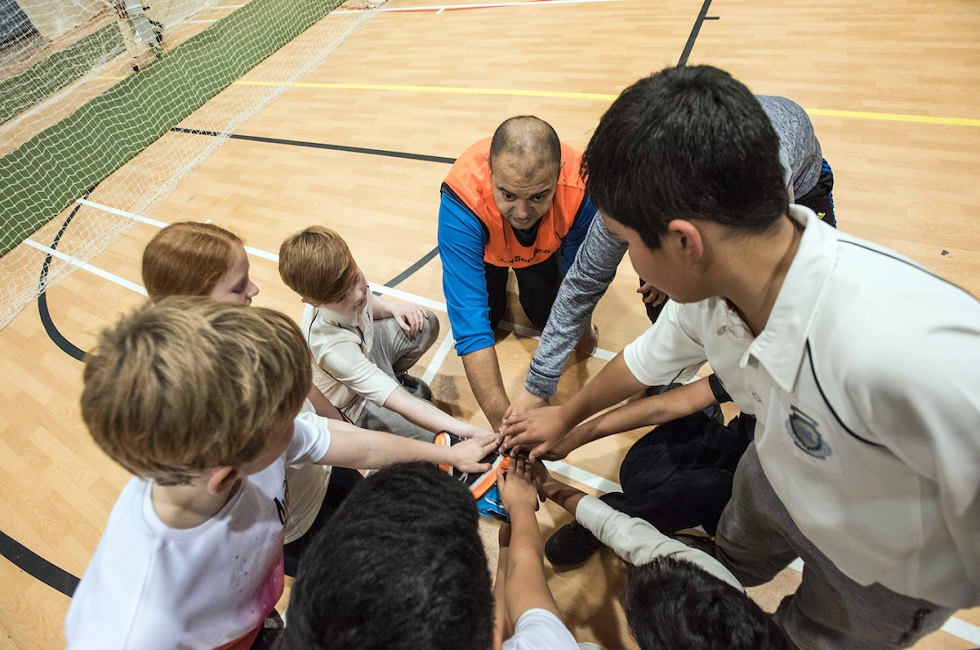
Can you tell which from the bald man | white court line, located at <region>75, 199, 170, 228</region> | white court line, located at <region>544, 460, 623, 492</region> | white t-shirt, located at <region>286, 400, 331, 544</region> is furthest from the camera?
white court line, located at <region>75, 199, 170, 228</region>

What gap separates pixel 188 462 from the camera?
2.78 ft

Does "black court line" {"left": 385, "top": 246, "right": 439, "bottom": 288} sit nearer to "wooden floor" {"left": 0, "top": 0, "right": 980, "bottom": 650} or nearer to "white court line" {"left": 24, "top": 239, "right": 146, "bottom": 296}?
"wooden floor" {"left": 0, "top": 0, "right": 980, "bottom": 650}

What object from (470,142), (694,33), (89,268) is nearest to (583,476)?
(470,142)

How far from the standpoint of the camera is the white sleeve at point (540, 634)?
39.8 inches

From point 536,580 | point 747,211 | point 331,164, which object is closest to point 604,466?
point 536,580

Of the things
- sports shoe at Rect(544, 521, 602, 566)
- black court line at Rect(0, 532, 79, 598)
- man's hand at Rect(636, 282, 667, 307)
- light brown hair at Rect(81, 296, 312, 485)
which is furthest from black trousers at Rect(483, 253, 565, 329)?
black court line at Rect(0, 532, 79, 598)

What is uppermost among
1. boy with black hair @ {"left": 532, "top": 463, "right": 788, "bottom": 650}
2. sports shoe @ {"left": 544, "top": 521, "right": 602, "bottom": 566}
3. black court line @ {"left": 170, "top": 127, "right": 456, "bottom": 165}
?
black court line @ {"left": 170, "top": 127, "right": 456, "bottom": 165}

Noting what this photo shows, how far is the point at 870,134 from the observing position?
329 cm

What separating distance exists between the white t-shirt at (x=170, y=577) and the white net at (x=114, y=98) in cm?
377

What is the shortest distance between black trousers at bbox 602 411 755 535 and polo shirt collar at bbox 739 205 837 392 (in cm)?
92

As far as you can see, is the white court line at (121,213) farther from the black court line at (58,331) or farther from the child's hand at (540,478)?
the child's hand at (540,478)

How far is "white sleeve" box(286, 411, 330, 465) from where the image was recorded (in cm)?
130

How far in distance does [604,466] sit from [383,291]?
169 cm

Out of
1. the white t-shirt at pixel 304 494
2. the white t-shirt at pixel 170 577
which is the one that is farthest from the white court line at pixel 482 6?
the white t-shirt at pixel 170 577
